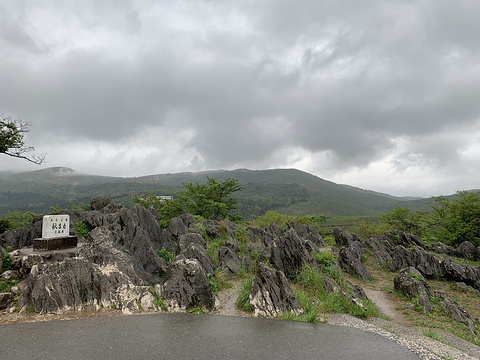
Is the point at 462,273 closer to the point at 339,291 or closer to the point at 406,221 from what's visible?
the point at 339,291

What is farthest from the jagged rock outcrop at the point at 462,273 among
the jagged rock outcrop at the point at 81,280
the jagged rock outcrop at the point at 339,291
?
the jagged rock outcrop at the point at 81,280

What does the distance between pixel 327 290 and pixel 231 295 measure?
191 inches

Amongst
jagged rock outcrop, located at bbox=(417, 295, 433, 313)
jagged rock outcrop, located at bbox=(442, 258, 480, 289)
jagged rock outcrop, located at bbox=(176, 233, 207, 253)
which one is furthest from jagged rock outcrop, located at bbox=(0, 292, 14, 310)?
jagged rock outcrop, located at bbox=(442, 258, 480, 289)

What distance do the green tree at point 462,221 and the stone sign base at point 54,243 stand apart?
4606cm

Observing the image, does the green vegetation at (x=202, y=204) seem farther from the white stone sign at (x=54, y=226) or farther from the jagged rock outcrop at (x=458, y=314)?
the jagged rock outcrop at (x=458, y=314)

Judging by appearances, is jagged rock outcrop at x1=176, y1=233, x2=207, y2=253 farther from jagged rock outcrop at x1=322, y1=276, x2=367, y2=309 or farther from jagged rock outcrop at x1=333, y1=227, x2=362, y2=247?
jagged rock outcrop at x1=333, y1=227, x2=362, y2=247

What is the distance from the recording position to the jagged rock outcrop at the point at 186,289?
9.51m

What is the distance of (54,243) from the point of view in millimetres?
13648

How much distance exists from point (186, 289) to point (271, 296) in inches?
141

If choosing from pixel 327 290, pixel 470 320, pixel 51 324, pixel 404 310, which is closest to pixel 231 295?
pixel 327 290

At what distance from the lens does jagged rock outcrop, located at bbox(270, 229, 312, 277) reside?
15534mm

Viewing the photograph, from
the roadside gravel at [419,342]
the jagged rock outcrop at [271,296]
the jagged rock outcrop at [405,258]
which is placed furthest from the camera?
the jagged rock outcrop at [405,258]

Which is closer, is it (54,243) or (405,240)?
(54,243)

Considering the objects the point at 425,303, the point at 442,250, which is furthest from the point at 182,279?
the point at 442,250
